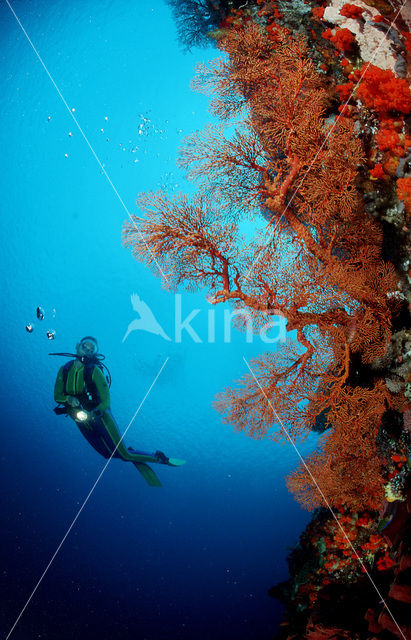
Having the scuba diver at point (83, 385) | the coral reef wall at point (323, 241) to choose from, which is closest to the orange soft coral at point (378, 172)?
the coral reef wall at point (323, 241)

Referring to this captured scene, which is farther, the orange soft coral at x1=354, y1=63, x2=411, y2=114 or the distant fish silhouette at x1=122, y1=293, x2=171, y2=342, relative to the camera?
the distant fish silhouette at x1=122, y1=293, x2=171, y2=342

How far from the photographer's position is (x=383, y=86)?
332 cm

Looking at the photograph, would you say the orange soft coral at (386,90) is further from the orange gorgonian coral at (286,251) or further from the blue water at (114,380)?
the blue water at (114,380)

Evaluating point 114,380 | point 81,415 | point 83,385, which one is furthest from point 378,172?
point 114,380

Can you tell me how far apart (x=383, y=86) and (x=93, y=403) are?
850cm

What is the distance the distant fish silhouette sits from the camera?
1630 centimetres

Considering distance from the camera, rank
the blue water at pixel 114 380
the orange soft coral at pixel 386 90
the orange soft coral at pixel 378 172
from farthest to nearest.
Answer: the blue water at pixel 114 380, the orange soft coral at pixel 378 172, the orange soft coral at pixel 386 90

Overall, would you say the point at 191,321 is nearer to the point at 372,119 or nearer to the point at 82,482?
the point at 82,482

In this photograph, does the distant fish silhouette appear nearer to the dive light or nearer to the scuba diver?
the scuba diver

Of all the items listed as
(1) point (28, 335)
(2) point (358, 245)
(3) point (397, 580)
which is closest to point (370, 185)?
(2) point (358, 245)

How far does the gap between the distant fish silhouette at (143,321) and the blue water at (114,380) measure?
42cm

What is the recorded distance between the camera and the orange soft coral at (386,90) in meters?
3.26

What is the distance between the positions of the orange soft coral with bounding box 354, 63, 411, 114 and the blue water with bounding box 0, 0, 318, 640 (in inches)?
169

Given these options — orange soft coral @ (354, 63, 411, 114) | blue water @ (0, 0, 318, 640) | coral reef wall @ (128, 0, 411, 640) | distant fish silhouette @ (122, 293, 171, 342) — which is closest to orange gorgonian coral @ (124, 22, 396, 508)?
coral reef wall @ (128, 0, 411, 640)
